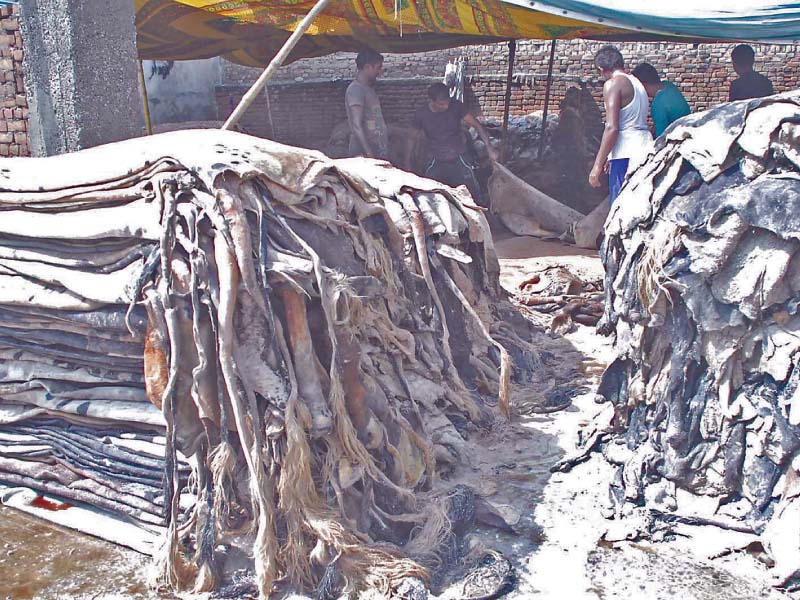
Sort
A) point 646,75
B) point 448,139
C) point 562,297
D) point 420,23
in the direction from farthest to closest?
point 448,139, point 420,23, point 646,75, point 562,297

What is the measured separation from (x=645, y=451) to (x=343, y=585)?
1.44 metres

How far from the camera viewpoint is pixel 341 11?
8.10m

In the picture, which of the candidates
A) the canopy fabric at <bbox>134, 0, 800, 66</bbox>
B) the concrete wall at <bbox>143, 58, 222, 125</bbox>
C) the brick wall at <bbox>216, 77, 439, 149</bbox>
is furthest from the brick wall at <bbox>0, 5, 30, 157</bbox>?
the concrete wall at <bbox>143, 58, 222, 125</bbox>

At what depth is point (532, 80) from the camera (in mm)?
12820

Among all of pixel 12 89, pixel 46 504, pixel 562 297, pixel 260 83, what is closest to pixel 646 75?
pixel 562 297

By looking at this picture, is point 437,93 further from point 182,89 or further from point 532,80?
point 182,89

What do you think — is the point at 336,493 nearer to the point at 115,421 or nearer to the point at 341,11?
the point at 115,421

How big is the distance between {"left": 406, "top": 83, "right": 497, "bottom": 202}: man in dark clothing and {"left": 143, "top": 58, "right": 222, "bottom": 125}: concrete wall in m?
7.65

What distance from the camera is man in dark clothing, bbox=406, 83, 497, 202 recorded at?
29.3 ft

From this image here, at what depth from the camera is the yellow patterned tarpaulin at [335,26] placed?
Result: 24.3 ft

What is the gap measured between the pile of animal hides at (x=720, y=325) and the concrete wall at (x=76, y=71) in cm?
315

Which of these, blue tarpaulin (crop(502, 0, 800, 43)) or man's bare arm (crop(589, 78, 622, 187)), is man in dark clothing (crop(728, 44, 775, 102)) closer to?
blue tarpaulin (crop(502, 0, 800, 43))

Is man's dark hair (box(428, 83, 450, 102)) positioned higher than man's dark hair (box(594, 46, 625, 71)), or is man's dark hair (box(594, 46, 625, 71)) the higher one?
man's dark hair (box(594, 46, 625, 71))

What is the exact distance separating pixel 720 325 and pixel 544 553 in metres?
1.11
